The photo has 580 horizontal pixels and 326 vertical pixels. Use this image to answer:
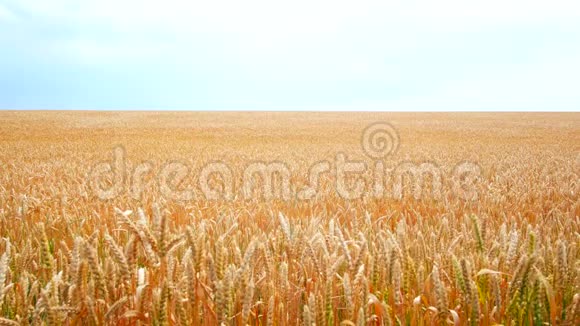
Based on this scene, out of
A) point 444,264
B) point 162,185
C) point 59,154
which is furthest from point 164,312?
point 59,154

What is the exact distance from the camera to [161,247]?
131 centimetres

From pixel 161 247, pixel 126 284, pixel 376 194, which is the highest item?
Answer: pixel 161 247

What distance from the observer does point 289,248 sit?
6.91 ft

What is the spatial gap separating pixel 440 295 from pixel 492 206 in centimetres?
325

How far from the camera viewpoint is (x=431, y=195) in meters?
4.90

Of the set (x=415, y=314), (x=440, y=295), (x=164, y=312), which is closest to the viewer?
(x=164, y=312)

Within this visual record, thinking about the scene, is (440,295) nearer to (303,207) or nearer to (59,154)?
(303,207)

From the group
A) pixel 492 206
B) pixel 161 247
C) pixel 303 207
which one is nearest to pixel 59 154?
pixel 303 207

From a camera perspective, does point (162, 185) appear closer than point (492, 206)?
No

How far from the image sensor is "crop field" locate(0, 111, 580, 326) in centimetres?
135

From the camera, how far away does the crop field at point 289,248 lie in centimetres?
135

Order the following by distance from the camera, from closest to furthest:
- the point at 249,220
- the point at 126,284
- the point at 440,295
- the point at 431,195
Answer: the point at 440,295
the point at 126,284
the point at 249,220
the point at 431,195

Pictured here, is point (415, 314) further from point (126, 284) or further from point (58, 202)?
point (58, 202)

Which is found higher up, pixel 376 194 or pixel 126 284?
pixel 126 284
